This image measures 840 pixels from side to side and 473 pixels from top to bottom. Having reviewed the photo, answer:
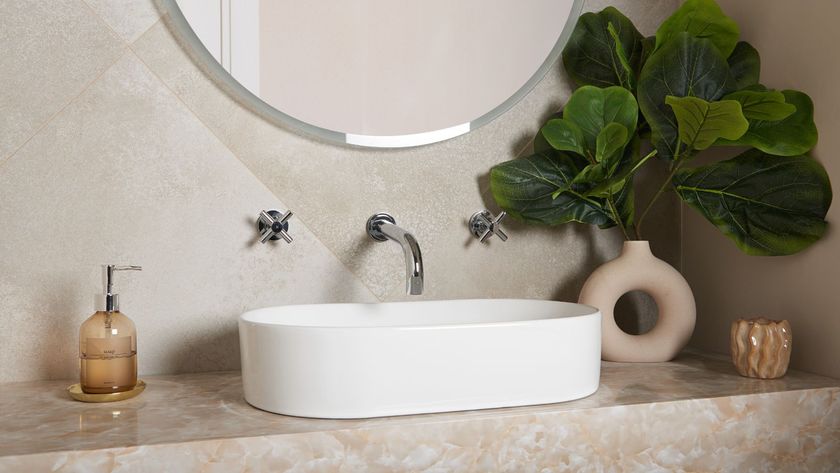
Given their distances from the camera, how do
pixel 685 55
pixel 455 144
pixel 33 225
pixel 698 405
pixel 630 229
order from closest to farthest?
1. pixel 698 405
2. pixel 33 225
3. pixel 685 55
4. pixel 455 144
5. pixel 630 229

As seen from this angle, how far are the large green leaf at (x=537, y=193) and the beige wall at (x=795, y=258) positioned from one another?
11.7 inches

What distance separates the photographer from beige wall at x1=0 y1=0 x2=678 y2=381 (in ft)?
3.92

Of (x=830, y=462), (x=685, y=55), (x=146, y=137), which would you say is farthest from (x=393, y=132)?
(x=830, y=462)

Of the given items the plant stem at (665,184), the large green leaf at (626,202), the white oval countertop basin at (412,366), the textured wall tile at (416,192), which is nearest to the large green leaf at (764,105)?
the plant stem at (665,184)

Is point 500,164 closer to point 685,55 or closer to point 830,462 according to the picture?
point 685,55

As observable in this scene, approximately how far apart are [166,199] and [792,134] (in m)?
1.07

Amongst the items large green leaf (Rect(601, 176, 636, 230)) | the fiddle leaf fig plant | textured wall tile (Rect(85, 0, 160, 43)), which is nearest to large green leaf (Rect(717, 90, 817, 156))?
the fiddle leaf fig plant

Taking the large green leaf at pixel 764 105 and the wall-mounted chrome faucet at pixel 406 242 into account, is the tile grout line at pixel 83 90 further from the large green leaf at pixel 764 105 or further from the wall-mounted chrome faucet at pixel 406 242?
the large green leaf at pixel 764 105

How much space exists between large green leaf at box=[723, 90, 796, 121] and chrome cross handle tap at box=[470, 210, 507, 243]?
462mm

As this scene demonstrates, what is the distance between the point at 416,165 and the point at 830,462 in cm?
83

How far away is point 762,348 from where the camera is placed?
3.83 feet

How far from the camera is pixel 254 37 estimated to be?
1.29m

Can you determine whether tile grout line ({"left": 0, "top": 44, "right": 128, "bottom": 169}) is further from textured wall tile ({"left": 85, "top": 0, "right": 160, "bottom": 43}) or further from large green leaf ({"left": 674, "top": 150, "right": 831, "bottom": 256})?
large green leaf ({"left": 674, "top": 150, "right": 831, "bottom": 256})

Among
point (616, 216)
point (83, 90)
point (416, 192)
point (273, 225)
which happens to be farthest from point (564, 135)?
point (83, 90)
